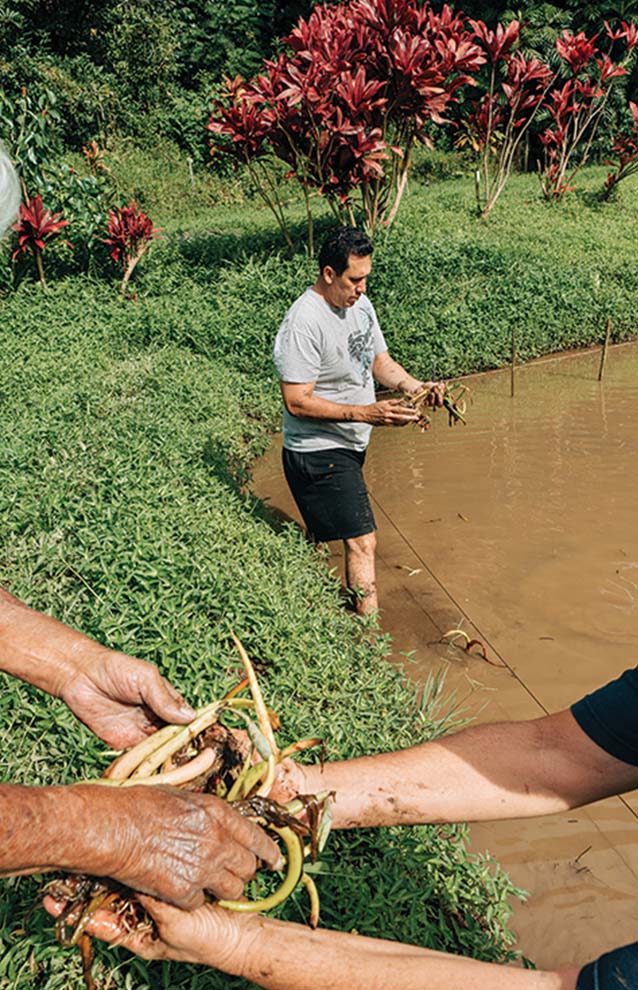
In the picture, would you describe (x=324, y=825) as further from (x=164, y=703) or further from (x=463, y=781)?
(x=164, y=703)

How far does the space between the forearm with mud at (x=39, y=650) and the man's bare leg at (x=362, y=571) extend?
7.05 ft

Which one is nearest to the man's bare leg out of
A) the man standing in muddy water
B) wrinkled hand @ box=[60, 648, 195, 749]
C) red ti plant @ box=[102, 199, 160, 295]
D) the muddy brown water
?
the man standing in muddy water

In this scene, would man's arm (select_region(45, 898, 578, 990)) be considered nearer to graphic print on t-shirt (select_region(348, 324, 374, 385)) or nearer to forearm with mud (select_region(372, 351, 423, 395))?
graphic print on t-shirt (select_region(348, 324, 374, 385))

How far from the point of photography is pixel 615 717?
5.12ft

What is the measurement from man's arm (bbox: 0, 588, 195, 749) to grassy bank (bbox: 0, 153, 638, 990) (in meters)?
0.53

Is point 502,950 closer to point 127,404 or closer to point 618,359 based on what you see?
point 127,404

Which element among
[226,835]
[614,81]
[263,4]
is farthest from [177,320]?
[263,4]

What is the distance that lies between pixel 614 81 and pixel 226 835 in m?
21.0

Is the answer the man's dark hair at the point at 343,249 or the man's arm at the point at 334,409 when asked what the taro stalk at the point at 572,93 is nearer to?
the man's dark hair at the point at 343,249

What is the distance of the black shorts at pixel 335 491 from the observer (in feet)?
12.4

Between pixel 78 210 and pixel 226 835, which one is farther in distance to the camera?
pixel 78 210

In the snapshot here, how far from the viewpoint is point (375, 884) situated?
230 centimetres

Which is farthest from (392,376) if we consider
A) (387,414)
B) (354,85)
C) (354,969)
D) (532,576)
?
(354,85)

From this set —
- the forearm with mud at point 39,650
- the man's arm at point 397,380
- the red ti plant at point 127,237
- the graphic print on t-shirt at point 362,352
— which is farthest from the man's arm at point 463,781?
the red ti plant at point 127,237
